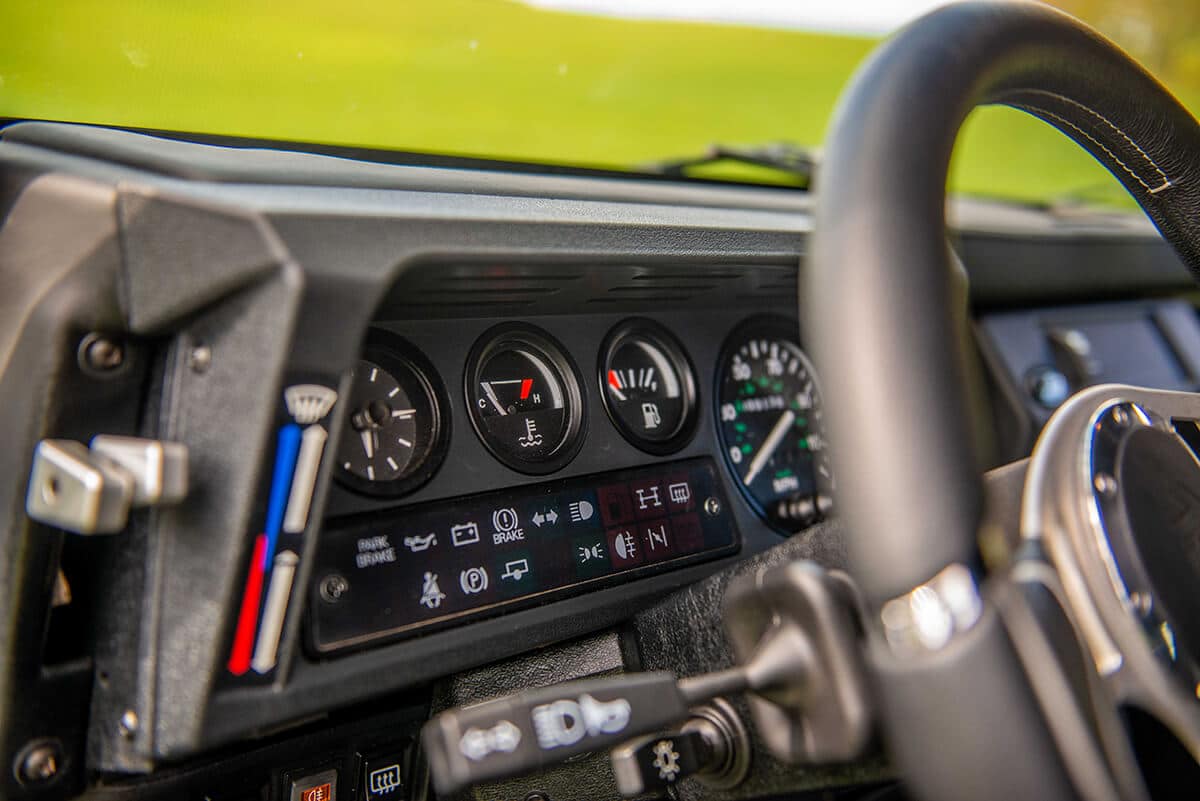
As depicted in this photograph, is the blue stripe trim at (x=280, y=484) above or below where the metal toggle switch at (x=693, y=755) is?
above

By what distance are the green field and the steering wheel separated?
3.71ft

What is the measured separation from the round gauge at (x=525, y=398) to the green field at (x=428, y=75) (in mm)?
556

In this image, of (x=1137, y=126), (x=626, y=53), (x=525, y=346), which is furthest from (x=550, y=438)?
(x=626, y=53)

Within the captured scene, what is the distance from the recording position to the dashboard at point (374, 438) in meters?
0.97

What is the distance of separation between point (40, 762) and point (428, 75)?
123 centimetres

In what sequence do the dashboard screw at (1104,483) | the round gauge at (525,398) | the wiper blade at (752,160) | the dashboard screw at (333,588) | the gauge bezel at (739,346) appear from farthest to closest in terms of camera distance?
the wiper blade at (752,160) → the gauge bezel at (739,346) → the round gauge at (525,398) → the dashboard screw at (333,588) → the dashboard screw at (1104,483)

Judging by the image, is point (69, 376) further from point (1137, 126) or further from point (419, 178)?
point (1137, 126)

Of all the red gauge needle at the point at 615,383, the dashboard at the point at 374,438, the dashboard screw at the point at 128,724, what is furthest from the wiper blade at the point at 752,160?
the dashboard screw at the point at 128,724

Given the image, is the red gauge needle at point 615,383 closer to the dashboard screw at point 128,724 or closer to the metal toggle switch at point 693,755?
the metal toggle switch at point 693,755

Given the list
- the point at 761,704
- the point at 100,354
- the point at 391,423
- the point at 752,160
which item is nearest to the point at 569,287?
the point at 391,423

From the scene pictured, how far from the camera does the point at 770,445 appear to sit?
1701 millimetres

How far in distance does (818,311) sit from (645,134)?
1.65 meters

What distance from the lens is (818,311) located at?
0.67 meters

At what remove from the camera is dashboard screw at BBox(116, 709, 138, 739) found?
1.00 metres
